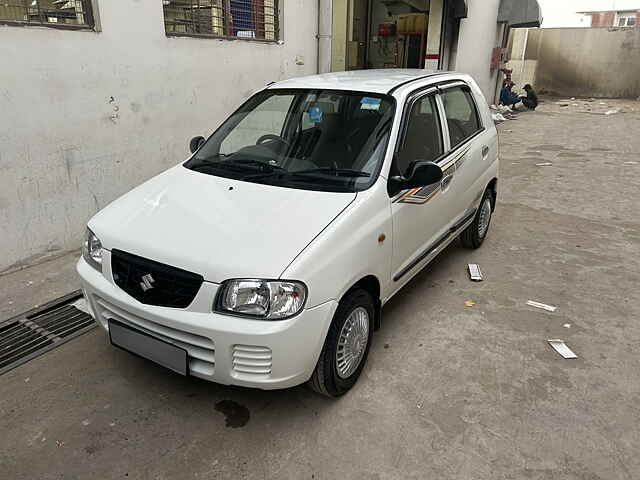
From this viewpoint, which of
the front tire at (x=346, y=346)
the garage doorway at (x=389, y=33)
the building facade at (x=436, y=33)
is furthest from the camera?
the garage doorway at (x=389, y=33)

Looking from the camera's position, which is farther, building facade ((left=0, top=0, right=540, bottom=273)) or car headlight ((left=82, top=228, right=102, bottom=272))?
building facade ((left=0, top=0, right=540, bottom=273))

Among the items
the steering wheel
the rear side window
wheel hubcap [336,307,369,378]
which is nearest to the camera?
wheel hubcap [336,307,369,378]

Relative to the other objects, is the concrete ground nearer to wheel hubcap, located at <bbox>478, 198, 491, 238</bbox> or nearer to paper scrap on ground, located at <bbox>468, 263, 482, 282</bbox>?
paper scrap on ground, located at <bbox>468, 263, 482, 282</bbox>

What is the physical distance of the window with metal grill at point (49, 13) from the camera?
374cm

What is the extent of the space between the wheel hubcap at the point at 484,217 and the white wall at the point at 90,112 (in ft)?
10.4

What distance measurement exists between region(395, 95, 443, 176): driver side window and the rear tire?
1.33 meters

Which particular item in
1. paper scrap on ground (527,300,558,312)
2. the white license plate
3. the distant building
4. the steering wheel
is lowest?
paper scrap on ground (527,300,558,312)

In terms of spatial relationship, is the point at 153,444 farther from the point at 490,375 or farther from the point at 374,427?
the point at 490,375

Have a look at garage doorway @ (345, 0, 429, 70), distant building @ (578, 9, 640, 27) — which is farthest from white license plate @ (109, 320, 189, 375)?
distant building @ (578, 9, 640, 27)

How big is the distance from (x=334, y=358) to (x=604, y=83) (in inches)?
906

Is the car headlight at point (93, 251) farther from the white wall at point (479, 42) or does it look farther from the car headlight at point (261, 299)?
the white wall at point (479, 42)

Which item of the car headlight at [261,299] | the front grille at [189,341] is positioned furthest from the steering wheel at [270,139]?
the front grille at [189,341]

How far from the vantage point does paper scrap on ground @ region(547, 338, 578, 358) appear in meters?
3.15

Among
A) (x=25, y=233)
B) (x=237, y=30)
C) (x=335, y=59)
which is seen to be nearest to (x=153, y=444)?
(x=25, y=233)
